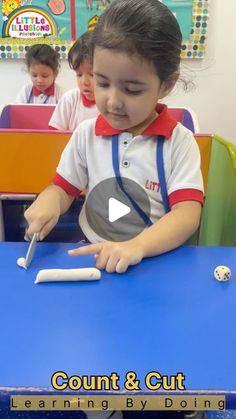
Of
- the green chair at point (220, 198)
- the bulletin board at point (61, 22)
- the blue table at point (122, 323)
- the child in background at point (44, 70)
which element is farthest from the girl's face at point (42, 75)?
the blue table at point (122, 323)

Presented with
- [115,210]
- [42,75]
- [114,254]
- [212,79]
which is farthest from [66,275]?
[212,79]

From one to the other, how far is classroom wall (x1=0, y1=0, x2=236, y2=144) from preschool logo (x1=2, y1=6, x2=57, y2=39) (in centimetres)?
19

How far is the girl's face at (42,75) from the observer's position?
213 cm

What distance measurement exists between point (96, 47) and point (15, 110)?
45.4 inches


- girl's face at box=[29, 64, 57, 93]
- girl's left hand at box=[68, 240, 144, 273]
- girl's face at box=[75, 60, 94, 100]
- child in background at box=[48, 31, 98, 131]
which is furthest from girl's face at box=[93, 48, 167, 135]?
girl's face at box=[29, 64, 57, 93]

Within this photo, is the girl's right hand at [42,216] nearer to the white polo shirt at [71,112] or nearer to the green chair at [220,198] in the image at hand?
the green chair at [220,198]

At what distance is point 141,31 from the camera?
639 millimetres

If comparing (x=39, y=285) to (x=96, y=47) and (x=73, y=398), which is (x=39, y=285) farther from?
(x=96, y=47)

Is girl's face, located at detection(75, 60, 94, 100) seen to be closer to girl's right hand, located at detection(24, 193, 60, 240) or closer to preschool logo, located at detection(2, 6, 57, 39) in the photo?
girl's right hand, located at detection(24, 193, 60, 240)

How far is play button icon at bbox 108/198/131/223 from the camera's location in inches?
31.1

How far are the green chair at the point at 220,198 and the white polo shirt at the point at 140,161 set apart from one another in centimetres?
14

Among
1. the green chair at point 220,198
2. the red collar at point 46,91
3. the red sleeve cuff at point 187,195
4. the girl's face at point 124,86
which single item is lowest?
the green chair at point 220,198

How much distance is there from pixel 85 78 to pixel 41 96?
0.79 meters

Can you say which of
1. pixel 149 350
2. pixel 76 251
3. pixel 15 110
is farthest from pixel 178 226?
pixel 15 110
